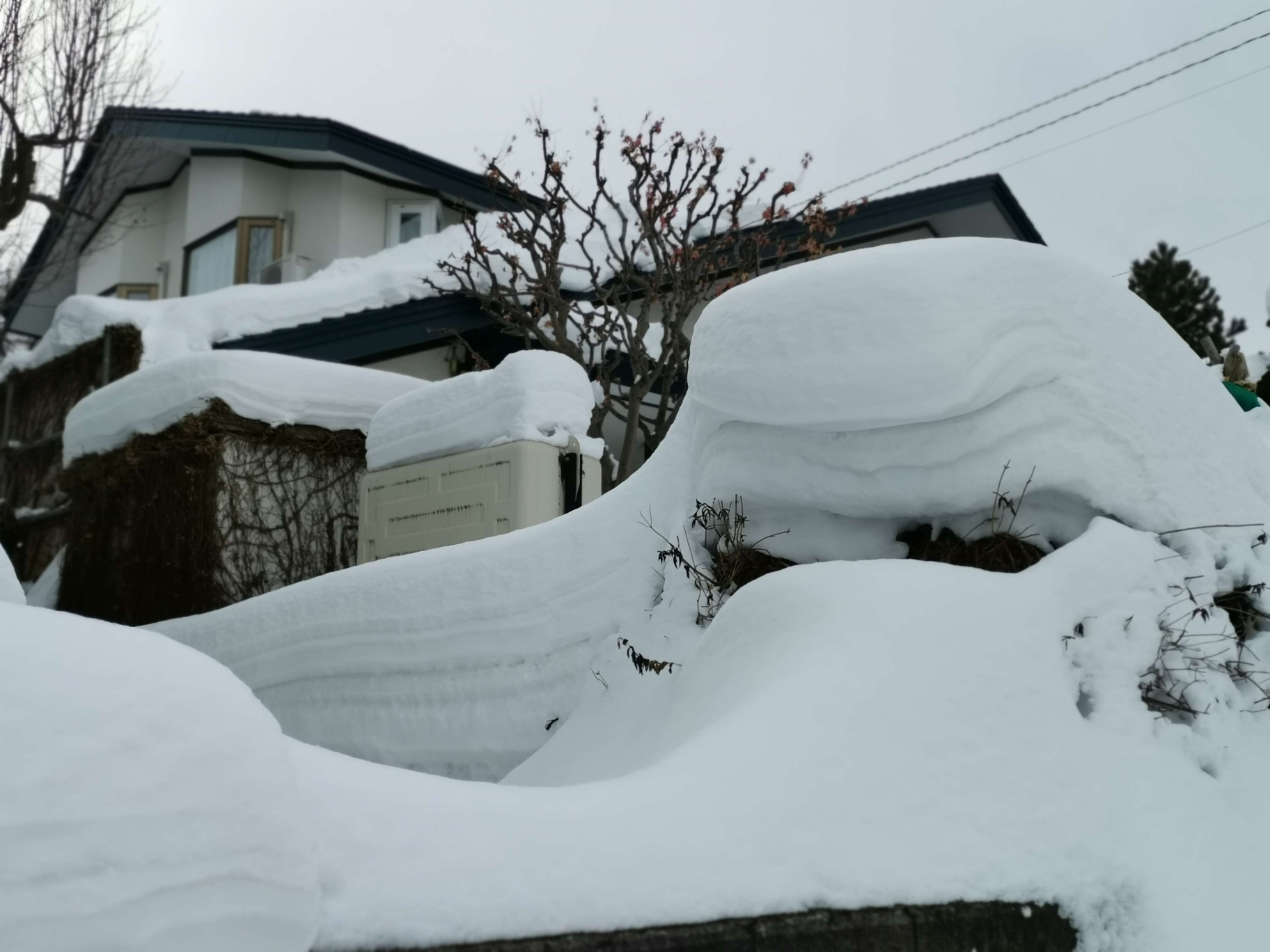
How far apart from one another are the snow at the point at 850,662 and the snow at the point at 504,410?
199 cm

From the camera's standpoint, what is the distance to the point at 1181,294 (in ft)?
76.9

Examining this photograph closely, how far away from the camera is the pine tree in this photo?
75.6 feet

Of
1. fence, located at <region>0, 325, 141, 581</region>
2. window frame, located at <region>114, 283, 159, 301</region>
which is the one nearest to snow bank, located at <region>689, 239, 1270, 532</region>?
fence, located at <region>0, 325, 141, 581</region>

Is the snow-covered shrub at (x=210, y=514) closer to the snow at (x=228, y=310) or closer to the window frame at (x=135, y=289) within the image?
the snow at (x=228, y=310)

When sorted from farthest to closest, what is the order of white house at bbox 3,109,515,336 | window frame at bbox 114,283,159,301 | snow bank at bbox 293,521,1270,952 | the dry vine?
window frame at bbox 114,283,159,301 < white house at bbox 3,109,515,336 < the dry vine < snow bank at bbox 293,521,1270,952

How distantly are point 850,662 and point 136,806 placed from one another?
1.53m

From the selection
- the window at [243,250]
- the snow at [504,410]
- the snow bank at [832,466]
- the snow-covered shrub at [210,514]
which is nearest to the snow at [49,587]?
the snow-covered shrub at [210,514]

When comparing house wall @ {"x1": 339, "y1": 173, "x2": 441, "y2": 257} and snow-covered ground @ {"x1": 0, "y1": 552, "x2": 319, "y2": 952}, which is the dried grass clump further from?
house wall @ {"x1": 339, "y1": 173, "x2": 441, "y2": 257}

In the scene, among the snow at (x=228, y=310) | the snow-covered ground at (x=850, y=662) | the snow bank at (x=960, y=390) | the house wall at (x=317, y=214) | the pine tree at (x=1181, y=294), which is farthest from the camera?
the pine tree at (x=1181, y=294)

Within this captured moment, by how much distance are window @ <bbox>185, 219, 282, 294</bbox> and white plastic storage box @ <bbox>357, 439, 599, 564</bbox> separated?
314 inches

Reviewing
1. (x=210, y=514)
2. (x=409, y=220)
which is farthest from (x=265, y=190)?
(x=210, y=514)

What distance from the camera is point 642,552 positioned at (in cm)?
388

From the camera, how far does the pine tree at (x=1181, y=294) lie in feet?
75.6

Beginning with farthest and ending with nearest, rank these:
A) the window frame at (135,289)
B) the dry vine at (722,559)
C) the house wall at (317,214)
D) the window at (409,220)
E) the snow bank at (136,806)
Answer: the window frame at (135,289)
the window at (409,220)
the house wall at (317,214)
the dry vine at (722,559)
the snow bank at (136,806)
